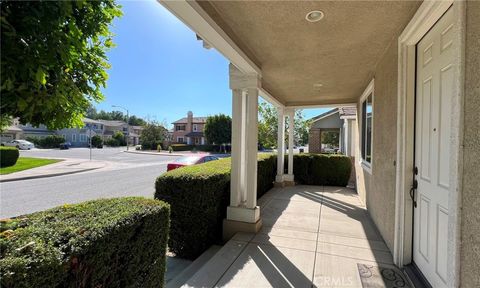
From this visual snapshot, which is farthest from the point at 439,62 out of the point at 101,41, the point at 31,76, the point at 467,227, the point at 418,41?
the point at 31,76

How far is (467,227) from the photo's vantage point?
1.55 meters

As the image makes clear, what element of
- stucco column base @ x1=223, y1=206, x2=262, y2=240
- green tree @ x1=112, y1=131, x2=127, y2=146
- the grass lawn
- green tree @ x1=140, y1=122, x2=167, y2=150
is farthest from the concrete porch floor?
green tree @ x1=112, y1=131, x2=127, y2=146

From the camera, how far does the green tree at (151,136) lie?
129ft

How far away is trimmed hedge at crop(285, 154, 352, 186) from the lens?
346 inches

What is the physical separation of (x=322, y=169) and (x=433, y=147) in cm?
665

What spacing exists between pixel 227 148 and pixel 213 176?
1298 inches

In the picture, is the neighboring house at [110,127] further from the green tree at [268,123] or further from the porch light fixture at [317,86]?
the porch light fixture at [317,86]

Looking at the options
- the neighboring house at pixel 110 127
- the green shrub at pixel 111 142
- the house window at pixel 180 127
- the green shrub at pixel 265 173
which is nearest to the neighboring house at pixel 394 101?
the green shrub at pixel 265 173

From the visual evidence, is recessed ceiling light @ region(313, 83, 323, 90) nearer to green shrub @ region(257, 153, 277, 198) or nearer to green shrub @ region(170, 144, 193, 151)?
green shrub @ region(257, 153, 277, 198)

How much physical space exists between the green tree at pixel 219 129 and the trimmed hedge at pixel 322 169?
2597 centimetres

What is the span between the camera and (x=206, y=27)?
2639 mm

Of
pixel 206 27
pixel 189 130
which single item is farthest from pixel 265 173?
pixel 189 130

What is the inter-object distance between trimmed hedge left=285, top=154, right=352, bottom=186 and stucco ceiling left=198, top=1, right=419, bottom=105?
4.16 metres

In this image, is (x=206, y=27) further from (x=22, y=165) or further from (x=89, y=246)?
(x=22, y=165)
